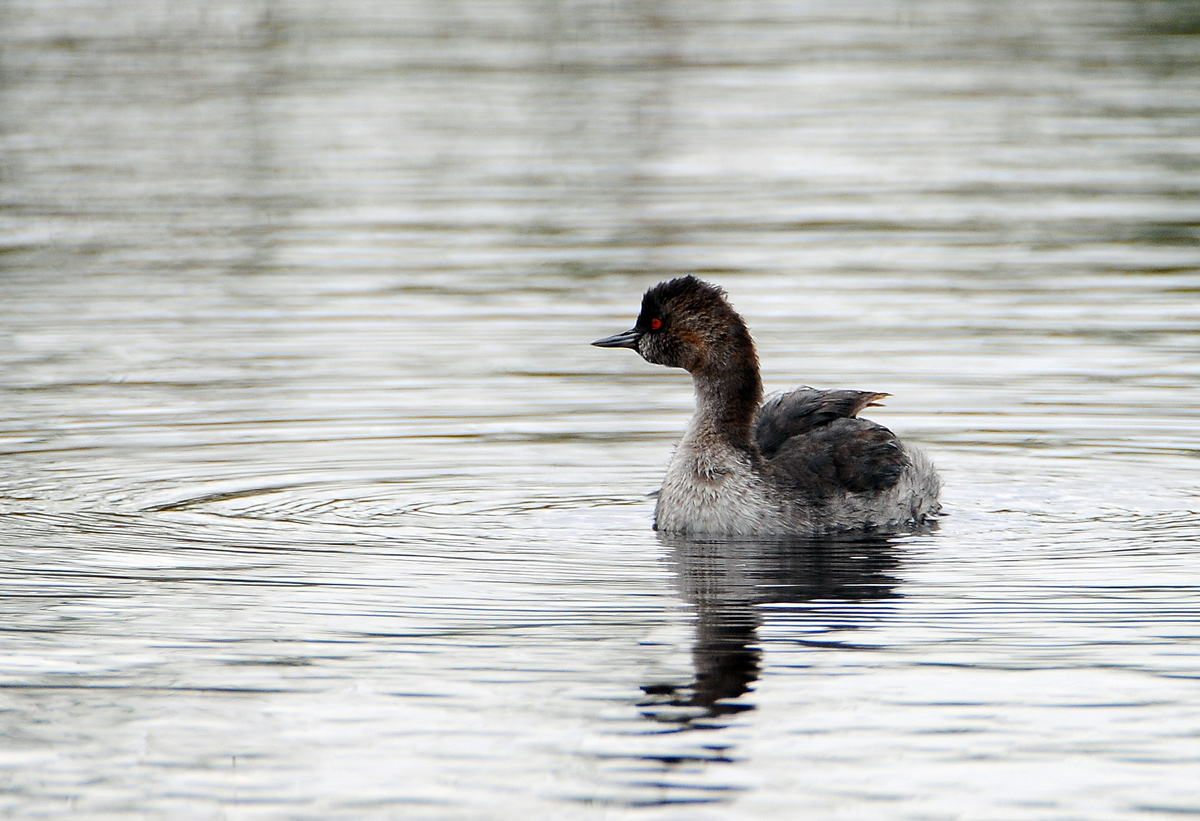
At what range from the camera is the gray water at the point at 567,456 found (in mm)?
6871

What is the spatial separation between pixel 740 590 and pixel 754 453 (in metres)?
1.81

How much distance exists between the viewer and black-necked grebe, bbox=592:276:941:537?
1059 centimetres

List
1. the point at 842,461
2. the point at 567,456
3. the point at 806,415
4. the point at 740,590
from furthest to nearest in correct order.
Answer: the point at 567,456 → the point at 806,415 → the point at 842,461 → the point at 740,590

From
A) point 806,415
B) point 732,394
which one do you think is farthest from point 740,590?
point 806,415

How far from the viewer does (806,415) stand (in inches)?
444

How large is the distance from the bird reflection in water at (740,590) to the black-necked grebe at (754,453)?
0.58 feet

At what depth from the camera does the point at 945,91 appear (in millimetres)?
31156

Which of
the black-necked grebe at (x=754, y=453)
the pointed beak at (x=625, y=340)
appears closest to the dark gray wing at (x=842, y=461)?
the black-necked grebe at (x=754, y=453)

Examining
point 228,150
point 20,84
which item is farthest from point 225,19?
point 228,150

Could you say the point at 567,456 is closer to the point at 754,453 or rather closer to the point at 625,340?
the point at 625,340

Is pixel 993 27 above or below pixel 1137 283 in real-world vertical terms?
above

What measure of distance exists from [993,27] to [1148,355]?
2609 cm

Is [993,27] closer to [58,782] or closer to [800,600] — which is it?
[800,600]

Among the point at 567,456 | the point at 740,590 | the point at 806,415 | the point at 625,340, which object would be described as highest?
the point at 625,340
